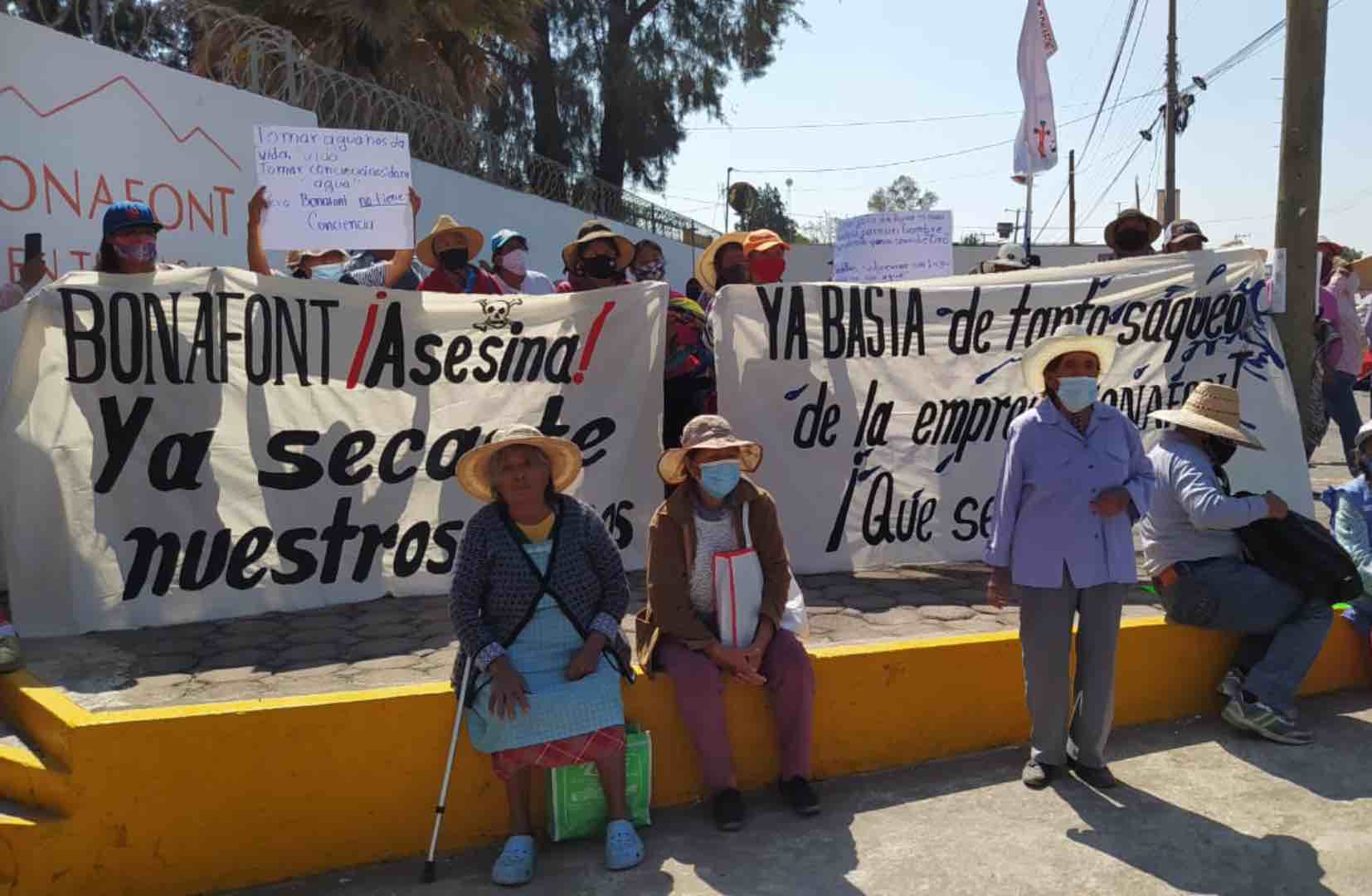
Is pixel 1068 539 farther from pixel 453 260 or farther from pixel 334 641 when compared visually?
pixel 453 260

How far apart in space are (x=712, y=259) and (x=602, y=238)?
605mm

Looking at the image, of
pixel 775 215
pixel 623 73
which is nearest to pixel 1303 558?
pixel 623 73

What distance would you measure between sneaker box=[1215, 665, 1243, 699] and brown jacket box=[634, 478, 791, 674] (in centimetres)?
195

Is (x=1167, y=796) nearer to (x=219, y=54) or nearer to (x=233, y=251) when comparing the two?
(x=233, y=251)

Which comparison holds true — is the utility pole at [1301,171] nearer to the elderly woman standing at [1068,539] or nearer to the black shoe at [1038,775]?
the elderly woman standing at [1068,539]

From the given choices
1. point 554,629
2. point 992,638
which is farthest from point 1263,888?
point 554,629

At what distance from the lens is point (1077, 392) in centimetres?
384

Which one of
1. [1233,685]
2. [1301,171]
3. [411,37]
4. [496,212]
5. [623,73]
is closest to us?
[1233,685]

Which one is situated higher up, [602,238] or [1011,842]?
[602,238]

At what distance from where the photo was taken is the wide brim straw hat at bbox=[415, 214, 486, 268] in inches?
238

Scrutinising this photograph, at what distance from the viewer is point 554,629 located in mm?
3623

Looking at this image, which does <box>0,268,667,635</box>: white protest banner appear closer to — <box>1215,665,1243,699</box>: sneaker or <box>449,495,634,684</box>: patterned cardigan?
<box>449,495,634,684</box>: patterned cardigan

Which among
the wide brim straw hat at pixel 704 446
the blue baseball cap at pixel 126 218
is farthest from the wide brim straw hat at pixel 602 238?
the wide brim straw hat at pixel 704 446

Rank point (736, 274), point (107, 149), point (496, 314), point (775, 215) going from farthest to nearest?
point (775, 215), point (107, 149), point (736, 274), point (496, 314)
